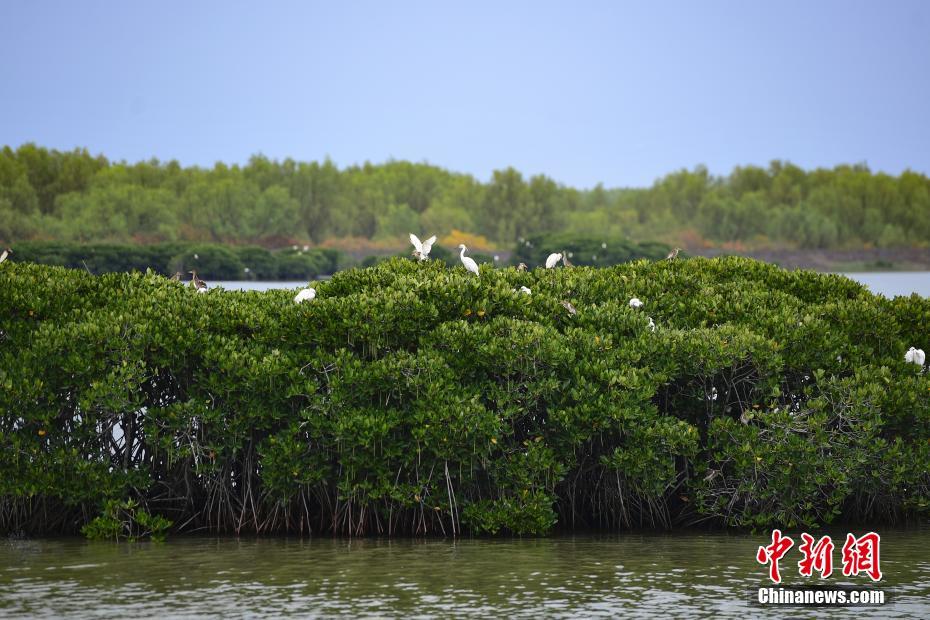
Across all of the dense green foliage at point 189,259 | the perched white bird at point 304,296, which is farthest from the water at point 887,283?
the perched white bird at point 304,296

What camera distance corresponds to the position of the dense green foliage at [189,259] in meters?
117

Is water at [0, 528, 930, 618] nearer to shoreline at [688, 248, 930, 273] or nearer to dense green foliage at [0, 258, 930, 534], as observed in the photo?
dense green foliage at [0, 258, 930, 534]

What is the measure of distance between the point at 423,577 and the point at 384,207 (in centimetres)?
15924

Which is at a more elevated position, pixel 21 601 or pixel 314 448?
pixel 314 448

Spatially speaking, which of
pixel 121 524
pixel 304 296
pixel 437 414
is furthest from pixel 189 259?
pixel 437 414

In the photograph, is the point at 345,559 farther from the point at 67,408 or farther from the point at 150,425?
the point at 67,408

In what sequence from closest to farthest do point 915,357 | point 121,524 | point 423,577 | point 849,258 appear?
point 423,577
point 121,524
point 915,357
point 849,258

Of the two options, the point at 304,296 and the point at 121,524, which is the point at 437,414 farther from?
the point at 121,524

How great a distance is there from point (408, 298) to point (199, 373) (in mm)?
2680

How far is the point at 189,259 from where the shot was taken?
117000 millimetres

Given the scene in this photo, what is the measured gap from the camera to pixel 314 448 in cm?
1605

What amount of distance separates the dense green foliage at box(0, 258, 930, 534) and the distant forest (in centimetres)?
13484

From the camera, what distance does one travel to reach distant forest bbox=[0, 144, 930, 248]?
507 feet

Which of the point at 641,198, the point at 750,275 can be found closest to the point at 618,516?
the point at 750,275
